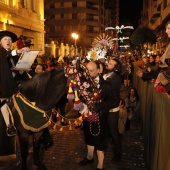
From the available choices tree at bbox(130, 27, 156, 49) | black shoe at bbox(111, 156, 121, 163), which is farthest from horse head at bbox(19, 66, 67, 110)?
tree at bbox(130, 27, 156, 49)

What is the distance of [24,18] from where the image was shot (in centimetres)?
1934

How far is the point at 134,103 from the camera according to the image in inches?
373

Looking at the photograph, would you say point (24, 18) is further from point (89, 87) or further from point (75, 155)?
point (89, 87)

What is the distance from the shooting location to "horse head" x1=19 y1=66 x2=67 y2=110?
13.5ft

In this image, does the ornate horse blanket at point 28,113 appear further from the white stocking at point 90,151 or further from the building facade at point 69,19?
the building facade at point 69,19

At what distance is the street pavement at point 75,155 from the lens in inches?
212

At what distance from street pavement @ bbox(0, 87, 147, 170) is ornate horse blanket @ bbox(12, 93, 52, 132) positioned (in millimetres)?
1406

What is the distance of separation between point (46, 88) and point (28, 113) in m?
0.61

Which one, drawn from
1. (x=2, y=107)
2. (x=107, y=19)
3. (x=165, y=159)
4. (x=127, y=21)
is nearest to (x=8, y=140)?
(x=2, y=107)

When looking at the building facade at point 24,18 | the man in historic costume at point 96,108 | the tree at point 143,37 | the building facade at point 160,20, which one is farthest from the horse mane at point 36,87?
the tree at point 143,37

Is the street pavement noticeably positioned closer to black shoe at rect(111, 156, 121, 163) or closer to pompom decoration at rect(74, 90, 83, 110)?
black shoe at rect(111, 156, 121, 163)

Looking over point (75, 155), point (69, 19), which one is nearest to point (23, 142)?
point (75, 155)

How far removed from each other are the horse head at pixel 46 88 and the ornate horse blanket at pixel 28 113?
9cm

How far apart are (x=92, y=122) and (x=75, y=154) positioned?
178 cm
